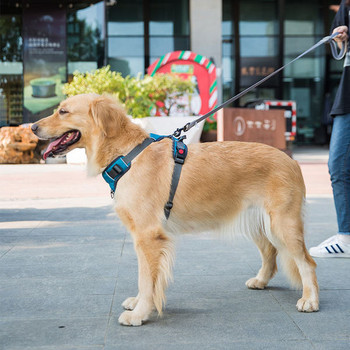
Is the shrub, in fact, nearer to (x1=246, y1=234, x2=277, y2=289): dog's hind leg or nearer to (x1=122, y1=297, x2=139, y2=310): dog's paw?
(x1=246, y1=234, x2=277, y2=289): dog's hind leg

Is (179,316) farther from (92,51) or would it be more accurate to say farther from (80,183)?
(92,51)

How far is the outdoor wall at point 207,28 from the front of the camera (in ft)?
63.8

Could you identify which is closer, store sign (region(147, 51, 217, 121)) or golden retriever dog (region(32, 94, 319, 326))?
golden retriever dog (region(32, 94, 319, 326))

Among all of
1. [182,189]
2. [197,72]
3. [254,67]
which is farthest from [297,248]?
[254,67]

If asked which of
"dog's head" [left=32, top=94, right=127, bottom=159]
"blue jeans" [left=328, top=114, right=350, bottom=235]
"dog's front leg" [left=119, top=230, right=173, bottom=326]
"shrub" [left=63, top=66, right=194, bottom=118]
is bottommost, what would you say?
"dog's front leg" [left=119, top=230, right=173, bottom=326]

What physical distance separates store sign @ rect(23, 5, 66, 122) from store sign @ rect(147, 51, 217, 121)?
4569mm

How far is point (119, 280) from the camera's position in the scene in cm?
366

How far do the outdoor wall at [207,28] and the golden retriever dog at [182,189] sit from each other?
16.8m

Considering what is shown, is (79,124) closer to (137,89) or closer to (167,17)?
(137,89)

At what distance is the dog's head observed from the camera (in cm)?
309

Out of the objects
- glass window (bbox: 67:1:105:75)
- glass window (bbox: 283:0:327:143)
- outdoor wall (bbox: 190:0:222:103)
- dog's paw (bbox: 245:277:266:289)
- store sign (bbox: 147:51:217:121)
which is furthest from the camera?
glass window (bbox: 283:0:327:143)

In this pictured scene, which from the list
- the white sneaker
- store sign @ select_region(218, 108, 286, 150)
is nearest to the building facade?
store sign @ select_region(218, 108, 286, 150)

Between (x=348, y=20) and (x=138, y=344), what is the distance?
3396 mm

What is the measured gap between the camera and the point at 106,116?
10.1 feet
